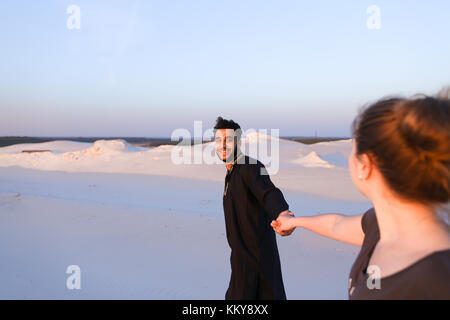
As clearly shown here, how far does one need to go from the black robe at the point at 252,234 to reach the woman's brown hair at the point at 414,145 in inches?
85.9

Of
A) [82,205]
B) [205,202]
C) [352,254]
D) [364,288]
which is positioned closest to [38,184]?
[82,205]

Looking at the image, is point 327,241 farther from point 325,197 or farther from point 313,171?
point 313,171

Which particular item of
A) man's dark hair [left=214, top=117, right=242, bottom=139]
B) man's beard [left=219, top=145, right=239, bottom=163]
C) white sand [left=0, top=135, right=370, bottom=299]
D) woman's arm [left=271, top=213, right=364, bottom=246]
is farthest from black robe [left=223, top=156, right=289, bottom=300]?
white sand [left=0, top=135, right=370, bottom=299]

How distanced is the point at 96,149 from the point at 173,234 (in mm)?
20787

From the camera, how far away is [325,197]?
574 inches

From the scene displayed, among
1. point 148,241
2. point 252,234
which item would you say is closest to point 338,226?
point 252,234

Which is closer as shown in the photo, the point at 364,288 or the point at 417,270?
the point at 417,270

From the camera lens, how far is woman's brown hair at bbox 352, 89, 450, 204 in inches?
42.0

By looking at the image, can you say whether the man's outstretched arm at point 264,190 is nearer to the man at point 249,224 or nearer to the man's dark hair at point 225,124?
the man at point 249,224

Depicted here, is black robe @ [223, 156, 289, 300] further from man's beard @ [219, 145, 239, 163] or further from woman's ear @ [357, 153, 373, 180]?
woman's ear @ [357, 153, 373, 180]

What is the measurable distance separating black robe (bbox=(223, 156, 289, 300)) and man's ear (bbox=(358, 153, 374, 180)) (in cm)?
206

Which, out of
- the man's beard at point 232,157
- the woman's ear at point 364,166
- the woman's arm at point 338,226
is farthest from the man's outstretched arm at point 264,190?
the woman's ear at point 364,166

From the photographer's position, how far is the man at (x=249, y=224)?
11.4 ft

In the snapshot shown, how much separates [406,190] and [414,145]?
0.14 metres
